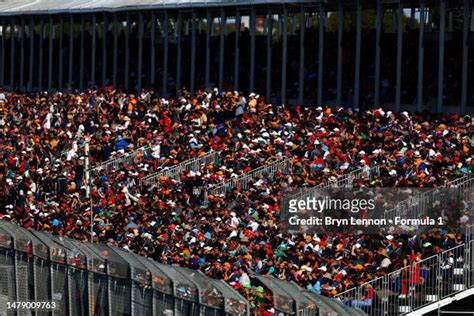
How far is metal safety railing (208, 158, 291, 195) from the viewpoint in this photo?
112 ft

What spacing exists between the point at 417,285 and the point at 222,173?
1044 cm

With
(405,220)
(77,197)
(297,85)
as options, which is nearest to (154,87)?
(297,85)

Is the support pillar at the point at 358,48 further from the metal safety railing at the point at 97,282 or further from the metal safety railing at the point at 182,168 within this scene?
the metal safety railing at the point at 97,282

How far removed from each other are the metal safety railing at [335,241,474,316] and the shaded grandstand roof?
15.6m

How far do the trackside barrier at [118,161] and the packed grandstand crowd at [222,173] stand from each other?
0.26 m

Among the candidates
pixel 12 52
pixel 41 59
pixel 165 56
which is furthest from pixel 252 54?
pixel 12 52

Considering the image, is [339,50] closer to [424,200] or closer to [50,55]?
[424,200]

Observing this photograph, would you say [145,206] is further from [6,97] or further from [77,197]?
[6,97]

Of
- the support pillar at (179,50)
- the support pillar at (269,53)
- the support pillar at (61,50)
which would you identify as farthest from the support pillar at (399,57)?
the support pillar at (61,50)

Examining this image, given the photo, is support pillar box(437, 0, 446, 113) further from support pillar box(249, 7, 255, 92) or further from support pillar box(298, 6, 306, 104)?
support pillar box(249, 7, 255, 92)

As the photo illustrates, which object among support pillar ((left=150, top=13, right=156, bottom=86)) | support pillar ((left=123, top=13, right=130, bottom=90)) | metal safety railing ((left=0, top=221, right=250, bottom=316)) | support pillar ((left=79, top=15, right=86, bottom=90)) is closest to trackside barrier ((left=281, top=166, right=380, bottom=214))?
metal safety railing ((left=0, top=221, right=250, bottom=316))

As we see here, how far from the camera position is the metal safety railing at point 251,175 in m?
34.2

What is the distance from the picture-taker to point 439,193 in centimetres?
2762

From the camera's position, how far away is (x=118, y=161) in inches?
1591
